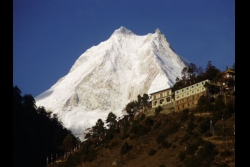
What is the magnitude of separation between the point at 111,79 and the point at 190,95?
1470 inches

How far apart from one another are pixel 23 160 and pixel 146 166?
12821 millimetres

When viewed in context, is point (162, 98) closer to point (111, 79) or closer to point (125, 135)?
point (125, 135)

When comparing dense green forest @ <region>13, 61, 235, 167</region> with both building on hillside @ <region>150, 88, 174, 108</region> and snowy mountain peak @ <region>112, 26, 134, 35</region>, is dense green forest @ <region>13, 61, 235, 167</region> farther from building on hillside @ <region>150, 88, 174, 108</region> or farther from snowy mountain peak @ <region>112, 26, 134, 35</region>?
snowy mountain peak @ <region>112, 26, 134, 35</region>

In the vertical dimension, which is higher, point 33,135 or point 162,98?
point 162,98

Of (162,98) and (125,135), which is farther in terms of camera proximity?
(162,98)

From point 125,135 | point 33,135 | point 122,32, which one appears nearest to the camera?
point 125,135

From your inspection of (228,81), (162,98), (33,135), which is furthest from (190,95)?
(33,135)

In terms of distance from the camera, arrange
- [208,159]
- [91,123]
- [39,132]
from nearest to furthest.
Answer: [208,159]
[39,132]
[91,123]

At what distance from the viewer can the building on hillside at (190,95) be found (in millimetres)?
44688

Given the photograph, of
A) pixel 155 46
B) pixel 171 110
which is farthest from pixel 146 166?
pixel 155 46

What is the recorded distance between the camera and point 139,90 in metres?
76.4

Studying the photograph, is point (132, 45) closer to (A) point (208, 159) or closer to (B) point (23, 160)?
(B) point (23, 160)

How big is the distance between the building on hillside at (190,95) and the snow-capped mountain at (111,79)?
74.9ft

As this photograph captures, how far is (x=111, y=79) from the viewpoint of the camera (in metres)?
81.6
